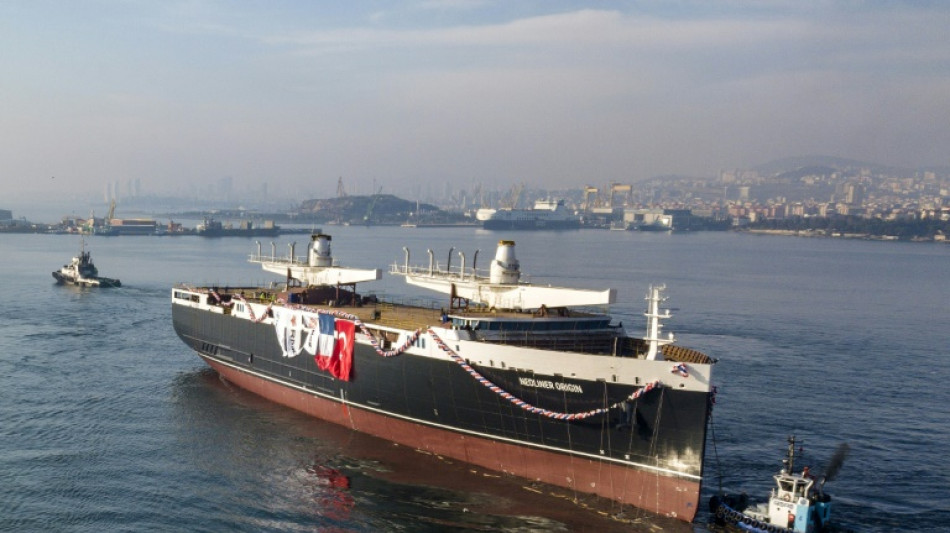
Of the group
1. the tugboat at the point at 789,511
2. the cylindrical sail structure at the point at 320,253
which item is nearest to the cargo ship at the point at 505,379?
the tugboat at the point at 789,511

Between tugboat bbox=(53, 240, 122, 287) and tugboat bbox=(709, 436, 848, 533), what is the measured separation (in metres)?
63.7

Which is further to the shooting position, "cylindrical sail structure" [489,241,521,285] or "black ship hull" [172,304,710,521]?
"cylindrical sail structure" [489,241,521,285]

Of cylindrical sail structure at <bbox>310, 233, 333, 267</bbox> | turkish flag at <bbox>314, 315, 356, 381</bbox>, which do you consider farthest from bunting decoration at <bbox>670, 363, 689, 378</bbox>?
cylindrical sail structure at <bbox>310, 233, 333, 267</bbox>

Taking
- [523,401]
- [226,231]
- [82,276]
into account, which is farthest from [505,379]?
[226,231]

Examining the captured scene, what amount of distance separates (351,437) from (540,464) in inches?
334

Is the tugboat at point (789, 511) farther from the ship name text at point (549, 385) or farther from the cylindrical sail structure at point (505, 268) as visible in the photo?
the cylindrical sail structure at point (505, 268)

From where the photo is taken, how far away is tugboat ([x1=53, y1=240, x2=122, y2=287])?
7362 cm

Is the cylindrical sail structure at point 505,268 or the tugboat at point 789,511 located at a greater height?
the cylindrical sail structure at point 505,268

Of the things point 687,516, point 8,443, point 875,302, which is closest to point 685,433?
point 687,516

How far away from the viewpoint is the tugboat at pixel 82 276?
73625 millimetres

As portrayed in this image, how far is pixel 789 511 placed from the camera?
22.3 metres

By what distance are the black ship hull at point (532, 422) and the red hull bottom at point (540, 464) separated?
0.03 m

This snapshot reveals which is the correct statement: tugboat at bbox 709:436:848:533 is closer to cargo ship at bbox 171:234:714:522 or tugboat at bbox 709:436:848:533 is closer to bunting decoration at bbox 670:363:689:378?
cargo ship at bbox 171:234:714:522

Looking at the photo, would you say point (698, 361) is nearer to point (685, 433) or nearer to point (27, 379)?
point (685, 433)
